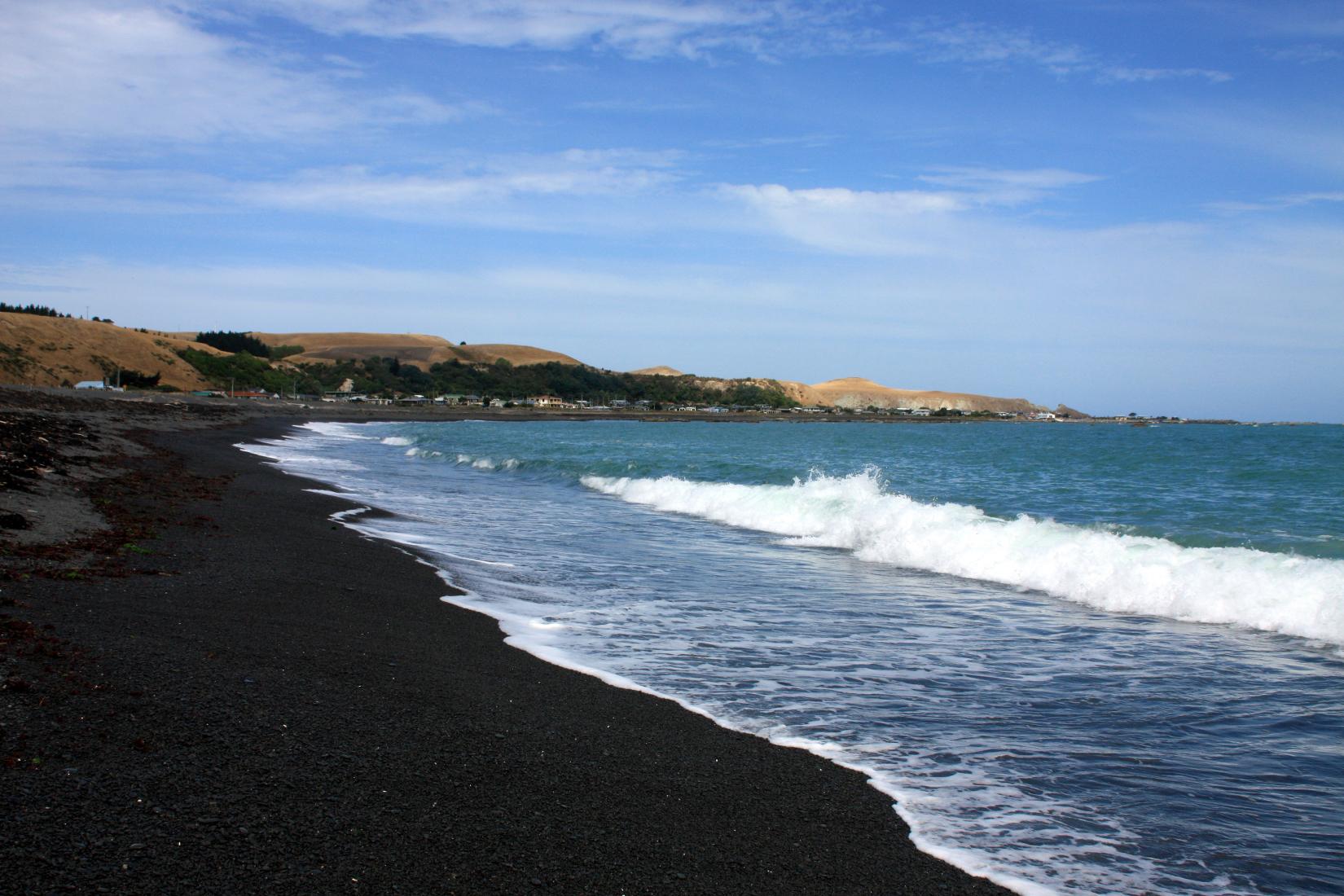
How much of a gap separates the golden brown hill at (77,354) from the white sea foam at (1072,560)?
96863 millimetres

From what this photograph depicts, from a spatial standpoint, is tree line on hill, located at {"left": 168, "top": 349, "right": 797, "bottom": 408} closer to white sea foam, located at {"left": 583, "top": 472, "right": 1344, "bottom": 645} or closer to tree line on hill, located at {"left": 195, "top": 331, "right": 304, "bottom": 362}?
tree line on hill, located at {"left": 195, "top": 331, "right": 304, "bottom": 362}

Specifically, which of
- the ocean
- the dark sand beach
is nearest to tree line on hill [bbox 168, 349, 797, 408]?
the ocean

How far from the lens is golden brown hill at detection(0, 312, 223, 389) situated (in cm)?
9881

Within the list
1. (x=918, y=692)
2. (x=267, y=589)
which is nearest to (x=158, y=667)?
(x=267, y=589)

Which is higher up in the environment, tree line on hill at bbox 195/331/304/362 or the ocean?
tree line on hill at bbox 195/331/304/362

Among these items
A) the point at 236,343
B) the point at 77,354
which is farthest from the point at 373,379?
the point at 77,354

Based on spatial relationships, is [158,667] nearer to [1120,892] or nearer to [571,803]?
[571,803]

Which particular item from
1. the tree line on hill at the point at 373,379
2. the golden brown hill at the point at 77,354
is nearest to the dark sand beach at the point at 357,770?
the golden brown hill at the point at 77,354

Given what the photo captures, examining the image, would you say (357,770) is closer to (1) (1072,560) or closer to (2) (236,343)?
(1) (1072,560)

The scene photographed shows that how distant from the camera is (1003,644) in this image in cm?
884

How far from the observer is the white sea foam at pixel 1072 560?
1022 cm

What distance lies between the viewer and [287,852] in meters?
3.50

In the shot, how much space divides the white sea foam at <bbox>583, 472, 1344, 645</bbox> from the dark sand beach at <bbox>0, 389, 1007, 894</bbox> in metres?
7.56

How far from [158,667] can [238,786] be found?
1905 millimetres
